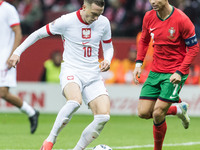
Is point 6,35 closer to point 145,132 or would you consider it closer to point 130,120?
point 145,132

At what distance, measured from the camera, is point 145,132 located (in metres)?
10.7

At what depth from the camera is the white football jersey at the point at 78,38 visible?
7.27 metres

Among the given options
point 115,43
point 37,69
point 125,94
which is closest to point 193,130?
point 125,94

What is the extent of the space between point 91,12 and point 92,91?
3.24 ft

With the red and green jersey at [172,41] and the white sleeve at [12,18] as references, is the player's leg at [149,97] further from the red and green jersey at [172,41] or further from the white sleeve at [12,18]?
the white sleeve at [12,18]

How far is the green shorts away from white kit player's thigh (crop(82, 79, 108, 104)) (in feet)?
2.37

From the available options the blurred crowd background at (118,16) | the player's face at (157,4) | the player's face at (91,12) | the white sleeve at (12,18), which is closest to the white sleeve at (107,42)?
the player's face at (91,12)

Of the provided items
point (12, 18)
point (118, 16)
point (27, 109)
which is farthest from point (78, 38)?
point (118, 16)

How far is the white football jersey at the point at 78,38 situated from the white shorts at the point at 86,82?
0.27ft

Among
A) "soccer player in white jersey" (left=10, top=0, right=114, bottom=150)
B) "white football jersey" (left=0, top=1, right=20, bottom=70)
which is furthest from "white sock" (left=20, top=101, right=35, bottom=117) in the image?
"soccer player in white jersey" (left=10, top=0, right=114, bottom=150)

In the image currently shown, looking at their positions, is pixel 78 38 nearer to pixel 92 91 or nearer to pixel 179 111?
pixel 92 91

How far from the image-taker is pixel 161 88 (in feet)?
24.7

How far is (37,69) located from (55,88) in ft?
7.01

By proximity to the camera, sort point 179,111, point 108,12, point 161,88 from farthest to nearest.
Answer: point 108,12
point 179,111
point 161,88
